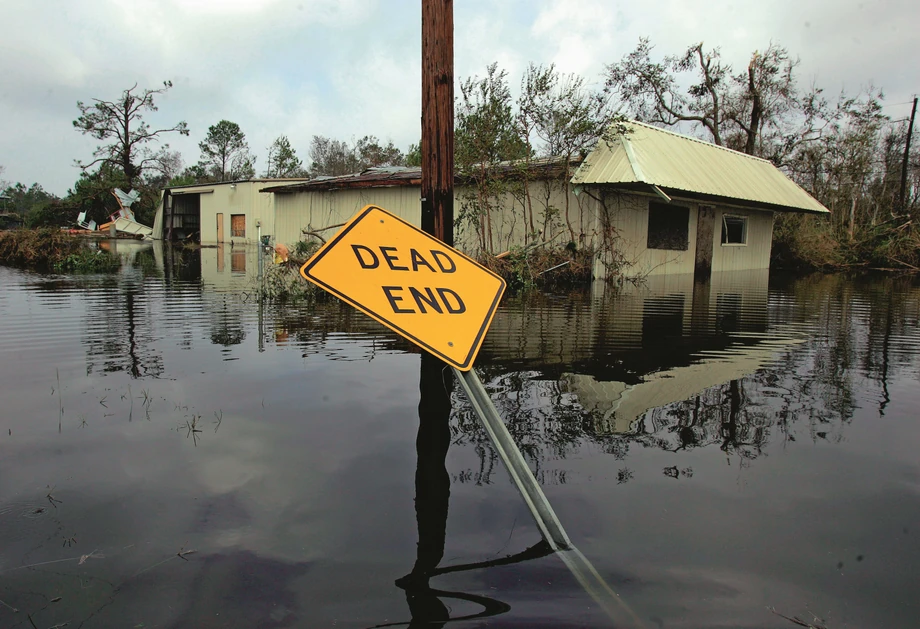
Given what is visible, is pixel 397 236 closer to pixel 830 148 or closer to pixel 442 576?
pixel 442 576

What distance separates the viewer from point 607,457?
3730 mm

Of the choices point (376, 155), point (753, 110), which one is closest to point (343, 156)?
point (376, 155)

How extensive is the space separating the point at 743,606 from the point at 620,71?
3161 centimetres

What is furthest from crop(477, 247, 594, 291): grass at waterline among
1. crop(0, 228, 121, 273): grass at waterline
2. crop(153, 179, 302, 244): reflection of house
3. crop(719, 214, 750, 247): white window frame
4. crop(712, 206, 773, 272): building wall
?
crop(153, 179, 302, 244): reflection of house

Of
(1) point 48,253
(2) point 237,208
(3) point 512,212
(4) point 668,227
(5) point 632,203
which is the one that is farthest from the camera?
(2) point 237,208

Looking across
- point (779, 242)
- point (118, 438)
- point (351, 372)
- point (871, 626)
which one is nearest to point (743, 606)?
point (871, 626)

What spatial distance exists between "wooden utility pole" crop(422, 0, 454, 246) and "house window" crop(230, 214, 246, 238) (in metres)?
30.3

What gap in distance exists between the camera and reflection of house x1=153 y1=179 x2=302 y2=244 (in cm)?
3058

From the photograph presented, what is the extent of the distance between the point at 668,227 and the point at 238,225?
2323 cm

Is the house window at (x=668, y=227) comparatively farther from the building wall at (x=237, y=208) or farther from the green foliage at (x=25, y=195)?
the green foliage at (x=25, y=195)

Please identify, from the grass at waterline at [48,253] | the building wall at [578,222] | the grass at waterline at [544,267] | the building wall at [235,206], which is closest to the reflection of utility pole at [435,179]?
the grass at waterline at [544,267]

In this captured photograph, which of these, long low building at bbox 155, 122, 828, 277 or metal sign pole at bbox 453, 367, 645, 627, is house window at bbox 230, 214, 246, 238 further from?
metal sign pole at bbox 453, 367, 645, 627

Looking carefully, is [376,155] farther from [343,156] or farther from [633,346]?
[633,346]

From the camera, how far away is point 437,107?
337 centimetres
